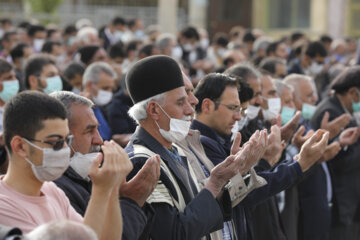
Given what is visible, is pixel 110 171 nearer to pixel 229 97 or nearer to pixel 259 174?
pixel 259 174

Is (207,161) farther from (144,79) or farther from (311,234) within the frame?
(311,234)

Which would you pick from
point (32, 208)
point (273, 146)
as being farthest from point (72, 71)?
point (32, 208)

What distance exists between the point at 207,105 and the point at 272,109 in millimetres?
1596

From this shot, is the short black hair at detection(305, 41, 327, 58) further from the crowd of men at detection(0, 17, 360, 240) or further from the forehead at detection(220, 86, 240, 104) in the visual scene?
the forehead at detection(220, 86, 240, 104)

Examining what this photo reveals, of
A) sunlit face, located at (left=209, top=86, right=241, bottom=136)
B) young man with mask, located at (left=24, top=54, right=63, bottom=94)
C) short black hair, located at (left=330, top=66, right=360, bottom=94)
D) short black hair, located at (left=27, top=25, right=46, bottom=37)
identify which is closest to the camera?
sunlit face, located at (left=209, top=86, right=241, bottom=136)

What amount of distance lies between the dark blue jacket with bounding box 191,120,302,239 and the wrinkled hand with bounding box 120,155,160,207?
1.22m

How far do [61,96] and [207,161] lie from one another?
1073 mm

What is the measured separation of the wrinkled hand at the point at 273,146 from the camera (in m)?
4.54

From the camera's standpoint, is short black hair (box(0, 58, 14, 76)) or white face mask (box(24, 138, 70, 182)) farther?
short black hair (box(0, 58, 14, 76))

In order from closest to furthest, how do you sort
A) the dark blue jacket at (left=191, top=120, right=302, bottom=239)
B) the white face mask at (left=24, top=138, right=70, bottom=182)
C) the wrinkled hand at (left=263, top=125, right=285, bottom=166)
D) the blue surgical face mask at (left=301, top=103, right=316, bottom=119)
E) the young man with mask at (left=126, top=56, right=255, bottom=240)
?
1. the white face mask at (left=24, top=138, right=70, bottom=182)
2. the young man with mask at (left=126, top=56, right=255, bottom=240)
3. the dark blue jacket at (left=191, top=120, right=302, bottom=239)
4. the wrinkled hand at (left=263, top=125, right=285, bottom=166)
5. the blue surgical face mask at (left=301, top=103, right=316, bottom=119)

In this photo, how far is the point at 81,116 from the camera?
3.65 m

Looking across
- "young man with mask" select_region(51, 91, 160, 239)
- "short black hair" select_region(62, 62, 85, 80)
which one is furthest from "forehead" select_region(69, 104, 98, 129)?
"short black hair" select_region(62, 62, 85, 80)

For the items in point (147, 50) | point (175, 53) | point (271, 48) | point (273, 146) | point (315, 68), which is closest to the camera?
point (273, 146)

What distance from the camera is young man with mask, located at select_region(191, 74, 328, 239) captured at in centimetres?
448
